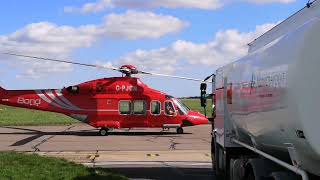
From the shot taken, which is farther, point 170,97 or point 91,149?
point 170,97

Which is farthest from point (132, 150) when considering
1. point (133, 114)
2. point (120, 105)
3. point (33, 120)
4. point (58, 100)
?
point (33, 120)

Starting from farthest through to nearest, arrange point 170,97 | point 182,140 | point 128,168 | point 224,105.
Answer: point 170,97 → point 182,140 → point 128,168 → point 224,105

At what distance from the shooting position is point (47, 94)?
3250 centimetres

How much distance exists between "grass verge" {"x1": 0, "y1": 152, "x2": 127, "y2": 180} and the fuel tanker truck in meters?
4.80

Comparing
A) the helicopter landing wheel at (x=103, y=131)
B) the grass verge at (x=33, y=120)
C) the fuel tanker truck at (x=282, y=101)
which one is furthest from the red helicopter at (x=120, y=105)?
the fuel tanker truck at (x=282, y=101)

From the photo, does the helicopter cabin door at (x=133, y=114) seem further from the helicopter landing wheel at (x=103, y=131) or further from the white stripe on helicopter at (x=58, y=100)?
the helicopter landing wheel at (x=103, y=131)

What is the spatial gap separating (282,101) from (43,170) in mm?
9258

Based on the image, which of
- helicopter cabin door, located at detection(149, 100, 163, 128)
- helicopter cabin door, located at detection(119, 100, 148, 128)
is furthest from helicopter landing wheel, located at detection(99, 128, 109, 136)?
helicopter cabin door, located at detection(149, 100, 163, 128)

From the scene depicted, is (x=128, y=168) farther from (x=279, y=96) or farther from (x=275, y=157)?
(x=279, y=96)

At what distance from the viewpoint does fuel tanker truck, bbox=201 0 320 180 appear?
5074mm

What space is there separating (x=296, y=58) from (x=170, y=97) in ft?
88.9

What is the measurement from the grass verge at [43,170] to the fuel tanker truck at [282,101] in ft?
15.8

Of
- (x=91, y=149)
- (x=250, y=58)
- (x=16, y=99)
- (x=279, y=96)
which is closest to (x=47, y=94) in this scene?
(x=16, y=99)

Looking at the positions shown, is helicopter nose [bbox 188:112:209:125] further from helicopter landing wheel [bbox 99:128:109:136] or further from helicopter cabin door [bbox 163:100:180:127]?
helicopter landing wheel [bbox 99:128:109:136]
